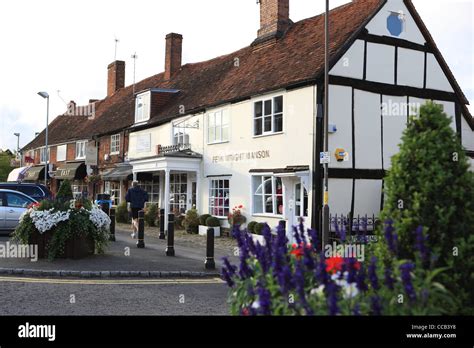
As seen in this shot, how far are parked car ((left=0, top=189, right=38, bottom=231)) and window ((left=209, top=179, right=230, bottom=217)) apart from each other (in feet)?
25.5

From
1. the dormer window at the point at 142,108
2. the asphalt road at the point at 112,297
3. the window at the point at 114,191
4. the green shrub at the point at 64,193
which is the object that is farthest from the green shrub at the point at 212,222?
the window at the point at 114,191

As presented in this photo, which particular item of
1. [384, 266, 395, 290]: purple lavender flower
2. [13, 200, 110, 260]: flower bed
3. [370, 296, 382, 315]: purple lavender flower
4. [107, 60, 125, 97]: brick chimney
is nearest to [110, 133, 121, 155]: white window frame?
[107, 60, 125, 97]: brick chimney

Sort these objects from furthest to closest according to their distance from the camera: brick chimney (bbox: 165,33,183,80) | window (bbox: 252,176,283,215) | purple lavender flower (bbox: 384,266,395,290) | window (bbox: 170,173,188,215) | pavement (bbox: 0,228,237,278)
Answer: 1. brick chimney (bbox: 165,33,183,80)
2. window (bbox: 170,173,188,215)
3. window (bbox: 252,176,283,215)
4. pavement (bbox: 0,228,237,278)
5. purple lavender flower (bbox: 384,266,395,290)

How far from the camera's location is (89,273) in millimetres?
10016

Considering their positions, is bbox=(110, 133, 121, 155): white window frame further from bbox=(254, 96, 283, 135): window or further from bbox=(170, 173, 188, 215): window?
bbox=(254, 96, 283, 135): window

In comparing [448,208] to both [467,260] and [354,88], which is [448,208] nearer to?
[467,260]

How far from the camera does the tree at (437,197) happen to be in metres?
3.81

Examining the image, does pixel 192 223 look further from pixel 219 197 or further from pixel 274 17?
pixel 274 17

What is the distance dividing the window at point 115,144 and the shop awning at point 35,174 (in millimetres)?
11366

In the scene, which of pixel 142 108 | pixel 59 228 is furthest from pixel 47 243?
pixel 142 108

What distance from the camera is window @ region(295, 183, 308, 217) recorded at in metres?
17.4

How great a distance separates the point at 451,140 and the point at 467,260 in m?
0.94
